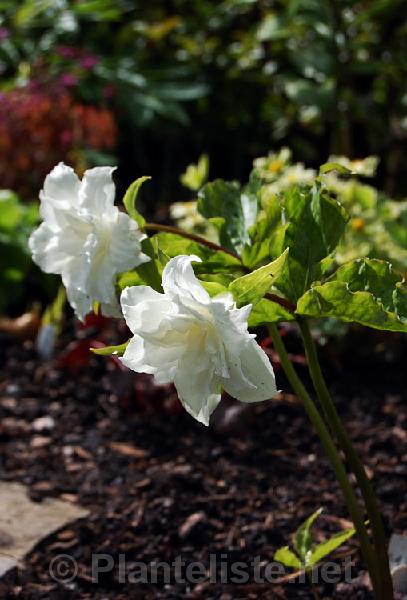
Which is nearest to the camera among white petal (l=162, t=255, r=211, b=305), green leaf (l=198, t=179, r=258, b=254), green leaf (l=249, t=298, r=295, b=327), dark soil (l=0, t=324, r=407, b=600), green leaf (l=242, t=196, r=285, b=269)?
white petal (l=162, t=255, r=211, b=305)

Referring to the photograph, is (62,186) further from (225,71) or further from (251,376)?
(225,71)

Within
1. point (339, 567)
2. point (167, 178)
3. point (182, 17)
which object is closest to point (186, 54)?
point (182, 17)

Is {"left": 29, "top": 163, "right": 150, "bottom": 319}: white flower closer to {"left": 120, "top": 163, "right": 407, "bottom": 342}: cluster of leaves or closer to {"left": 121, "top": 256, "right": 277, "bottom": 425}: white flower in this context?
{"left": 120, "top": 163, "right": 407, "bottom": 342}: cluster of leaves

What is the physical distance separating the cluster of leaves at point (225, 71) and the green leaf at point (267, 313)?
9.22 feet

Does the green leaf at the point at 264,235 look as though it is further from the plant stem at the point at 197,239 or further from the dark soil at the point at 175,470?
the dark soil at the point at 175,470

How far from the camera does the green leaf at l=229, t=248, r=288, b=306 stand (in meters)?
1.21

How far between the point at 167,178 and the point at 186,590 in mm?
3517

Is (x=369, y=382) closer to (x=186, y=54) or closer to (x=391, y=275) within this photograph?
(x=391, y=275)

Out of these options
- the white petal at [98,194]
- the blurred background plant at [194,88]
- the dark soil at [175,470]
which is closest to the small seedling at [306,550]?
the dark soil at [175,470]

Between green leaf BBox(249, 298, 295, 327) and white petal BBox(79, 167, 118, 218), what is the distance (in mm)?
277

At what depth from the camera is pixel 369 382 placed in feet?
9.00

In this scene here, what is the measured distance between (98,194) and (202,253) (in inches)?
7.4

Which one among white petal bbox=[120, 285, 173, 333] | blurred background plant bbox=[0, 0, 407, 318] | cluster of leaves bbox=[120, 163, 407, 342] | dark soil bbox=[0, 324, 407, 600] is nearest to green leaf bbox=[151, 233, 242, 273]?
cluster of leaves bbox=[120, 163, 407, 342]

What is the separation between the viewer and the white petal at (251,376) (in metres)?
1.19
